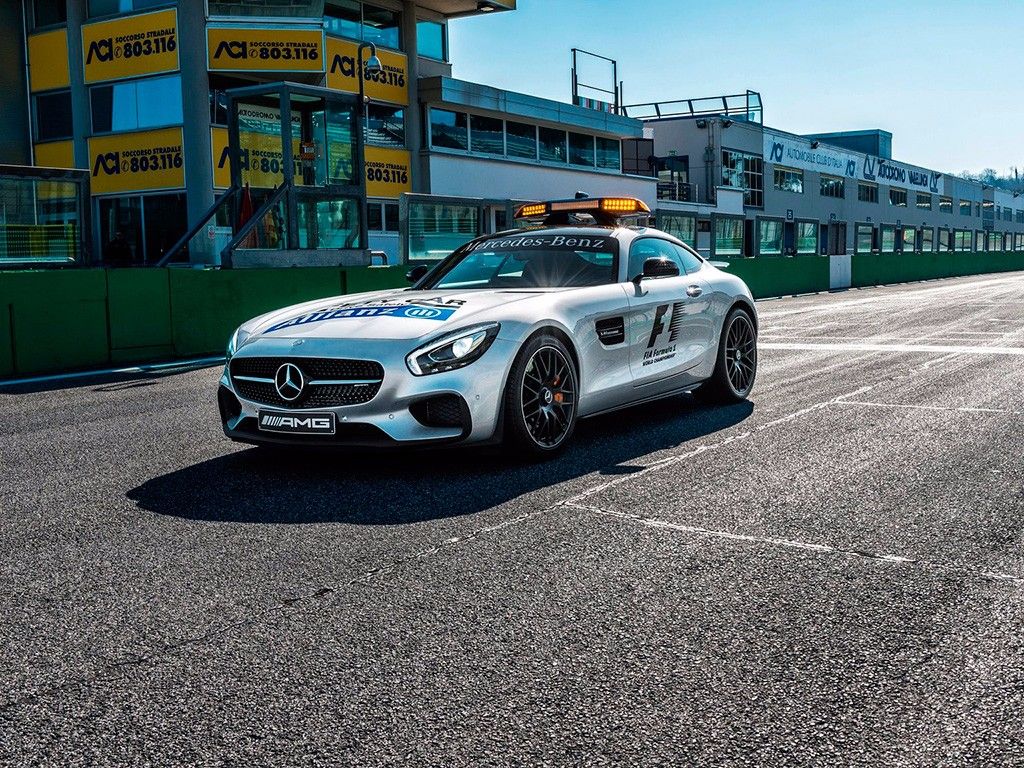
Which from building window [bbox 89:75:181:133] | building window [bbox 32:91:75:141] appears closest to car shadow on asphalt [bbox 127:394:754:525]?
building window [bbox 89:75:181:133]

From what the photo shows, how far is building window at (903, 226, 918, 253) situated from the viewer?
3054 inches

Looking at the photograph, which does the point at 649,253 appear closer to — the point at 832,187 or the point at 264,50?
the point at 264,50

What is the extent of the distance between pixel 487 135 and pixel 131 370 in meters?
25.3

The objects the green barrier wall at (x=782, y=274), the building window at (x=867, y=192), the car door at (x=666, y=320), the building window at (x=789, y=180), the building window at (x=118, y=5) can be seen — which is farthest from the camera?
the building window at (x=867, y=192)

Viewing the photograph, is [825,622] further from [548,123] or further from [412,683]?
[548,123]

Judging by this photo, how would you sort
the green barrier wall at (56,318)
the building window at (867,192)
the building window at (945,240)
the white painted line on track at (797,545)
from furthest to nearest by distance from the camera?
1. the building window at (945,240)
2. the building window at (867,192)
3. the green barrier wall at (56,318)
4. the white painted line on track at (797,545)

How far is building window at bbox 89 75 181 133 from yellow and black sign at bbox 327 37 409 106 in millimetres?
4091

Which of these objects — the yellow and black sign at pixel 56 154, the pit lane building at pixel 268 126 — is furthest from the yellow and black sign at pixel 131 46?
the yellow and black sign at pixel 56 154

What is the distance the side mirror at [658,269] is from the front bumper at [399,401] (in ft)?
5.71

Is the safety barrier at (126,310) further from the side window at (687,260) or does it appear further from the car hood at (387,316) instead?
the side window at (687,260)

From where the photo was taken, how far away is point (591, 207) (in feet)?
28.7

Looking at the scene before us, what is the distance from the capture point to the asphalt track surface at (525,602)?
2.86 meters

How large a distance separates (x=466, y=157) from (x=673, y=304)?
28118mm

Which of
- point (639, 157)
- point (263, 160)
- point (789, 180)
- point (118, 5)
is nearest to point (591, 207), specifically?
point (263, 160)
